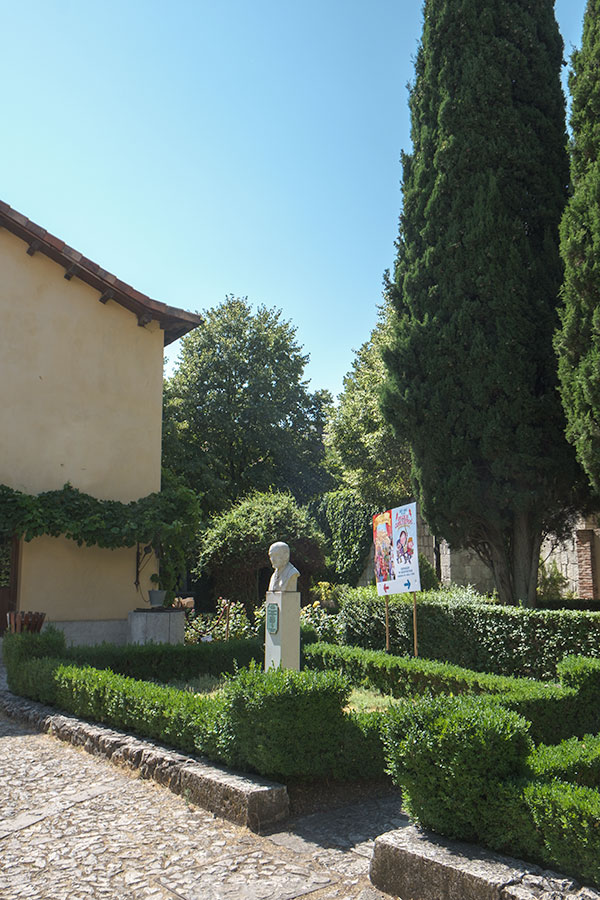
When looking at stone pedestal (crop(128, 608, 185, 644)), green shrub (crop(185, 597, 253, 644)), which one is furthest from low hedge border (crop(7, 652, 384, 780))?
green shrub (crop(185, 597, 253, 644))

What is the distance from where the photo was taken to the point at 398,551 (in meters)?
9.66

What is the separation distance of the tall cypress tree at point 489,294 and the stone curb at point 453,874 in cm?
789

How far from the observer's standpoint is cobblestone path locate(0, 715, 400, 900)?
12.0 feet

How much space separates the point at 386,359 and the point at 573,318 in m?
3.36

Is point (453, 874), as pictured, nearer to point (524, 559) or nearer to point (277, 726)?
point (277, 726)

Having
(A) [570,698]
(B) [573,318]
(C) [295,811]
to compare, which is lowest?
(C) [295,811]

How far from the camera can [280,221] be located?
39.1 feet

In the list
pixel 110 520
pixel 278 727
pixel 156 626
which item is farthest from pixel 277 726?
pixel 110 520

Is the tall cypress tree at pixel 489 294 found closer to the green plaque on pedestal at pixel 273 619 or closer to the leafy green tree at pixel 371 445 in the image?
the green plaque on pedestal at pixel 273 619

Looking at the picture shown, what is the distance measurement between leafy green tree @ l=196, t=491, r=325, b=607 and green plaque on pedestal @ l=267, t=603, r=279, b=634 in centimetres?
979

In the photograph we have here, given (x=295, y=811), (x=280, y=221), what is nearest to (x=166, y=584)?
(x=280, y=221)

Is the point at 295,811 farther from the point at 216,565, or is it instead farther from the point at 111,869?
the point at 216,565

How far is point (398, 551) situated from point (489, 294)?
15.5ft

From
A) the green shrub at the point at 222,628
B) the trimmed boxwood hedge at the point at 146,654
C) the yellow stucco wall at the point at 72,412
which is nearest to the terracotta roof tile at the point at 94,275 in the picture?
the yellow stucco wall at the point at 72,412
